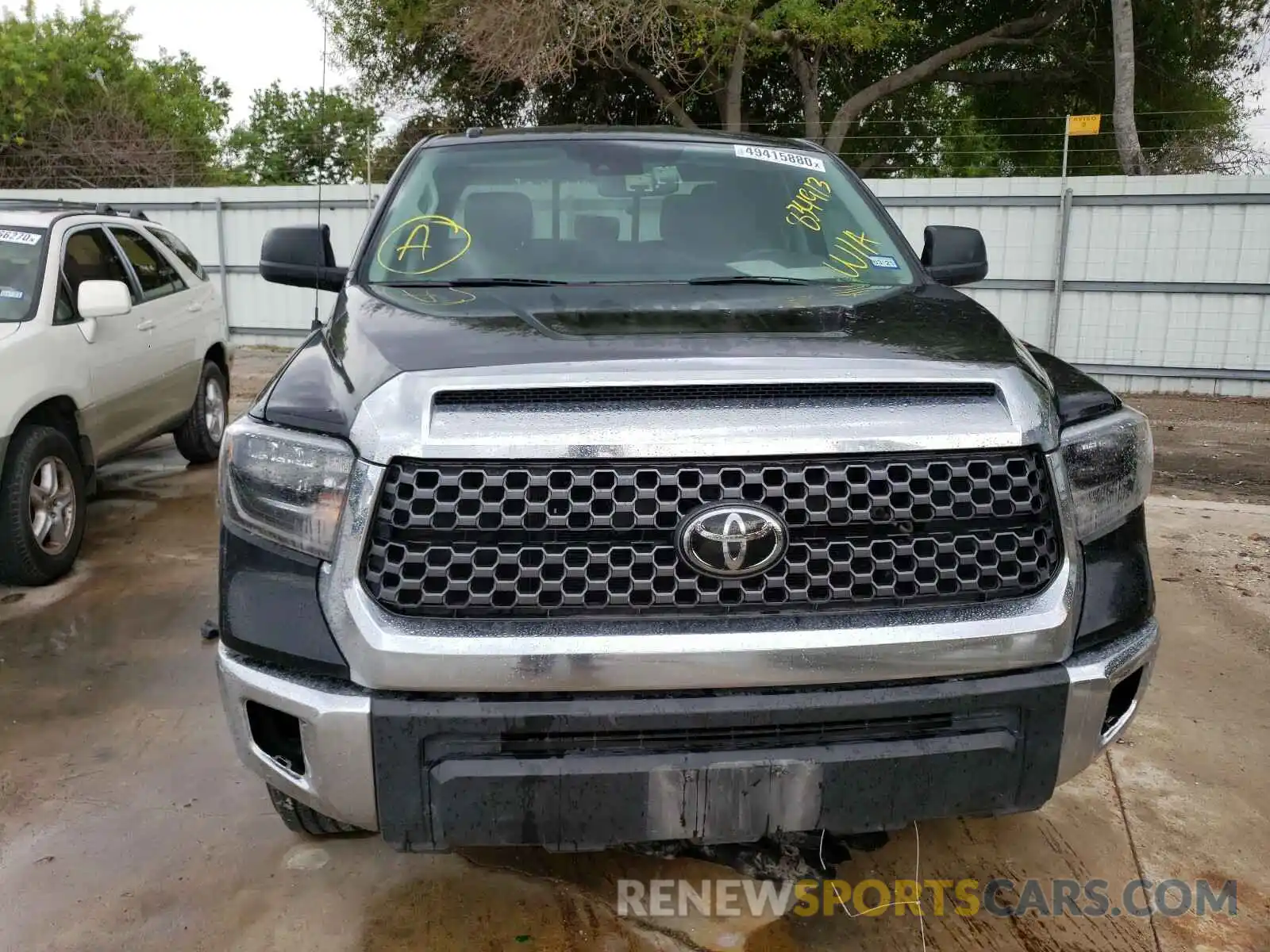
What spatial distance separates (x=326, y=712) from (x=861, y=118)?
22.4 meters

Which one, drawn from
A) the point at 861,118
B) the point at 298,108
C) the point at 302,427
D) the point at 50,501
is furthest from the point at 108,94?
the point at 302,427

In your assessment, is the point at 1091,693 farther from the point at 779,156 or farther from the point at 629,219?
the point at 779,156

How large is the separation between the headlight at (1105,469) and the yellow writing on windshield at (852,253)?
3.49ft

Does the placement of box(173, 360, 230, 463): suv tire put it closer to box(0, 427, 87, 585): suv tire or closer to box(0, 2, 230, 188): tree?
box(0, 427, 87, 585): suv tire

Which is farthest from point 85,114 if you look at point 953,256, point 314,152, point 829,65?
point 953,256

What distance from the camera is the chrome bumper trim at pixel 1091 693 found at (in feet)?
6.87

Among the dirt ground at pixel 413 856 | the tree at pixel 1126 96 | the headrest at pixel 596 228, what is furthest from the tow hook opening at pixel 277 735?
the tree at pixel 1126 96

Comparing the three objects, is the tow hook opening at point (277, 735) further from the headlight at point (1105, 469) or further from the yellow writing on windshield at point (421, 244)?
the headlight at point (1105, 469)

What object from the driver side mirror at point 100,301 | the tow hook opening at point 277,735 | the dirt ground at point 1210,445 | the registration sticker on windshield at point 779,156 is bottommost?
the dirt ground at point 1210,445

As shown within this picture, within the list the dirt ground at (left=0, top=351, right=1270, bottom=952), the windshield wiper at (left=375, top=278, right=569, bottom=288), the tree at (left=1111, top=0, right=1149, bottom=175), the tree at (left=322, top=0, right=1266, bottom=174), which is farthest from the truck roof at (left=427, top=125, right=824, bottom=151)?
the tree at (left=322, top=0, right=1266, bottom=174)

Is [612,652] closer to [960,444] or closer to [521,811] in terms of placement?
[521,811]

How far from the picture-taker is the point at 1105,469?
2.21 metres

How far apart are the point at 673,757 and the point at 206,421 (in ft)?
19.4

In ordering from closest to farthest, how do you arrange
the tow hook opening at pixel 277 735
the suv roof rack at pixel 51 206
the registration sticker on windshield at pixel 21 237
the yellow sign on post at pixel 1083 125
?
the tow hook opening at pixel 277 735 → the registration sticker on windshield at pixel 21 237 → the suv roof rack at pixel 51 206 → the yellow sign on post at pixel 1083 125
